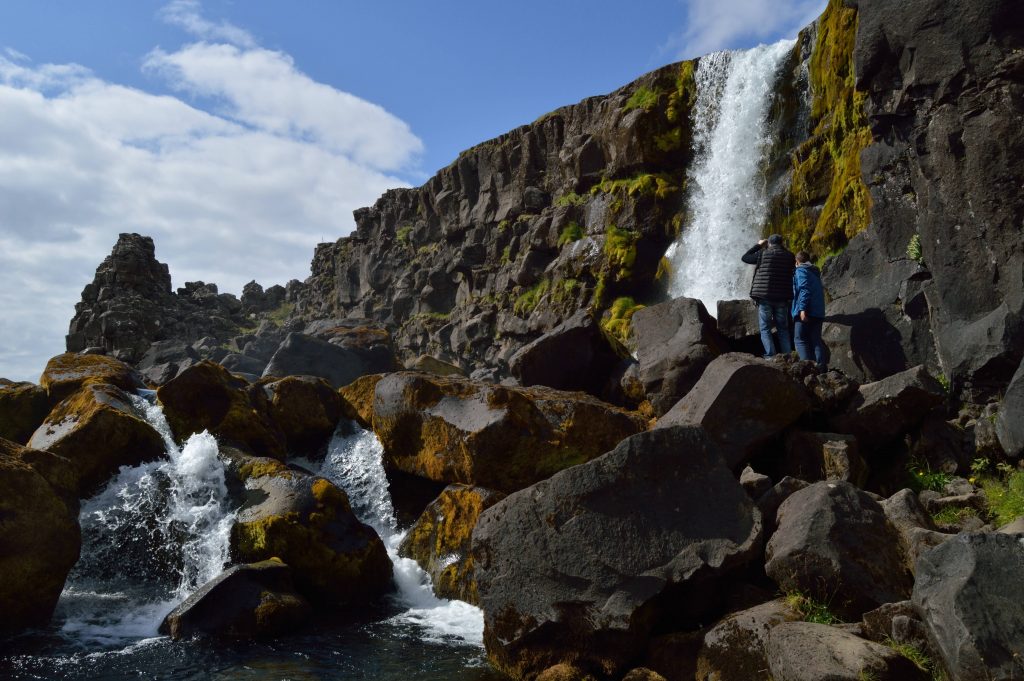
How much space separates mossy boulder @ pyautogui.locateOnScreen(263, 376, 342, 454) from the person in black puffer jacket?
9.71 meters

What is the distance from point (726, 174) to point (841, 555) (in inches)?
1112

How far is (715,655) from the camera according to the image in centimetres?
717

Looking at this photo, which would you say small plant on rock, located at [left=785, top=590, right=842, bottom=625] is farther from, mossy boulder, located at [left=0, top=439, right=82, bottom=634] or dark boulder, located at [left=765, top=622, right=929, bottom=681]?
mossy boulder, located at [left=0, top=439, right=82, bottom=634]

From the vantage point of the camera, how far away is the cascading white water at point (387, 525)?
10.4m

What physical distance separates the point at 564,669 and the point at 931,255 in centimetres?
961

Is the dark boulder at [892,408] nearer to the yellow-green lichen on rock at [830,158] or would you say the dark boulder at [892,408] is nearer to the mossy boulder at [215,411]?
the yellow-green lichen on rock at [830,158]

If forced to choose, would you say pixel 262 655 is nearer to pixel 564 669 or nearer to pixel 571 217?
pixel 564 669

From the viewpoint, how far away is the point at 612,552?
8.04 metres

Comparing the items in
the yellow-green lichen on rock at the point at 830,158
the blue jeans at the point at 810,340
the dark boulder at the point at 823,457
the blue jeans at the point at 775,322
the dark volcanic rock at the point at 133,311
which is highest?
the dark volcanic rock at the point at 133,311

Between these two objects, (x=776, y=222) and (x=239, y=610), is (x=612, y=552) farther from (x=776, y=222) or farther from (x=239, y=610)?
(x=776, y=222)

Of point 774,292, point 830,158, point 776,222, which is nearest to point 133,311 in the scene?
point 776,222

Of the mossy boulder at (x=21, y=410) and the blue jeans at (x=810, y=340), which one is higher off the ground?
the blue jeans at (x=810, y=340)

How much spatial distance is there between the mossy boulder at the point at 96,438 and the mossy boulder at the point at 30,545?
2724 mm

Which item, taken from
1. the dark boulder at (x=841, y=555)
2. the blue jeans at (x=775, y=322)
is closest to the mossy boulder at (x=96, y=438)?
the dark boulder at (x=841, y=555)
